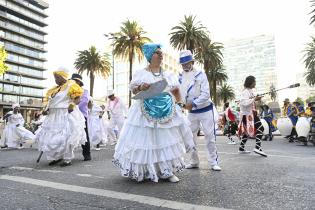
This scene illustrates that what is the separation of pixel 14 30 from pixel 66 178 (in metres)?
97.2

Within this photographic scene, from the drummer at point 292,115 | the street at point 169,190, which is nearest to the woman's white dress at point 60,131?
the street at point 169,190

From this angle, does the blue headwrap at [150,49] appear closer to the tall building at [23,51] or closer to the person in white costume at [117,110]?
the person in white costume at [117,110]

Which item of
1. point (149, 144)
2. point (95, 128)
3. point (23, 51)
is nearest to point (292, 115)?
point (95, 128)

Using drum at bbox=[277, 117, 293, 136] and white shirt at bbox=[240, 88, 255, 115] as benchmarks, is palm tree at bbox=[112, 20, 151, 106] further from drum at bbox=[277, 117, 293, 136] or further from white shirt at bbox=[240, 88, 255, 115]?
white shirt at bbox=[240, 88, 255, 115]

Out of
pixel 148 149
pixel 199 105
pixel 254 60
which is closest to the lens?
pixel 148 149

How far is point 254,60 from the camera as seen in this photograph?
630ft

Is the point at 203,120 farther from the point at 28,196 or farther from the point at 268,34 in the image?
the point at 268,34

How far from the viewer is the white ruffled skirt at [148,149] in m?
4.74

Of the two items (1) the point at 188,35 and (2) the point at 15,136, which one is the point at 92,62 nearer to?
(1) the point at 188,35

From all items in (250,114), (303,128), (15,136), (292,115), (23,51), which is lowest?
(15,136)

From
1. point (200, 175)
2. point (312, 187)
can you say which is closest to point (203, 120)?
point (200, 175)

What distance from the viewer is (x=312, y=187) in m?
Result: 4.12

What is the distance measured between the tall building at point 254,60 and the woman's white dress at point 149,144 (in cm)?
17650

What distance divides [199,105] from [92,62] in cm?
4251
